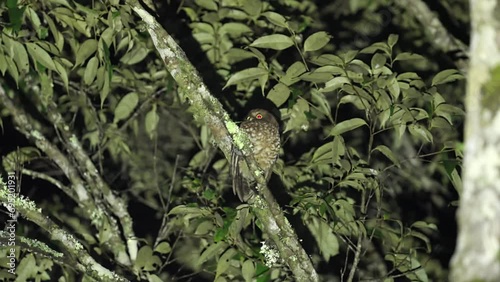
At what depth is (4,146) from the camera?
4.53 metres

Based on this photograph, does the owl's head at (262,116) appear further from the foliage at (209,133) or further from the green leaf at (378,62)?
the green leaf at (378,62)

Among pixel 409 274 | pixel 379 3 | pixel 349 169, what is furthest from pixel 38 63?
pixel 379 3

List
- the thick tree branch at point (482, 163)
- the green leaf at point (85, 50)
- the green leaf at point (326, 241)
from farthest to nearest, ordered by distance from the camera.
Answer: the green leaf at point (326, 241) < the green leaf at point (85, 50) < the thick tree branch at point (482, 163)

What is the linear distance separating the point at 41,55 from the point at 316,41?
1099mm

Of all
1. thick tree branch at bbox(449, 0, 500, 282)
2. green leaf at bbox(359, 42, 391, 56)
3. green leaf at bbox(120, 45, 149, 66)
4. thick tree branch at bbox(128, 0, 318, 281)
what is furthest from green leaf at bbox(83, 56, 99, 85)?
thick tree branch at bbox(449, 0, 500, 282)

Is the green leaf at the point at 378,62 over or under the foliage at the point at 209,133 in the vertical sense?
over

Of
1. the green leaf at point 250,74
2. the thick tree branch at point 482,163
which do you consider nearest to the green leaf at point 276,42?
the green leaf at point 250,74

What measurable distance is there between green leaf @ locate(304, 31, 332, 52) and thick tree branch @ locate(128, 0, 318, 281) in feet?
1.49

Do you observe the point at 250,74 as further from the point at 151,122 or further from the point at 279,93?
the point at 151,122

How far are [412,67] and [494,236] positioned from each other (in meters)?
3.86

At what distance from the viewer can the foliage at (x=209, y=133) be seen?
304 cm

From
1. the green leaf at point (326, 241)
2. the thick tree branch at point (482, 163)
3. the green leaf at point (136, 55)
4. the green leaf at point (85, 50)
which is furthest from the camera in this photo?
→ the green leaf at point (136, 55)

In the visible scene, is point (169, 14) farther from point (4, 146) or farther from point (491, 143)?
point (491, 143)

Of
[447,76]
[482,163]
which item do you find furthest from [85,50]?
[482,163]
